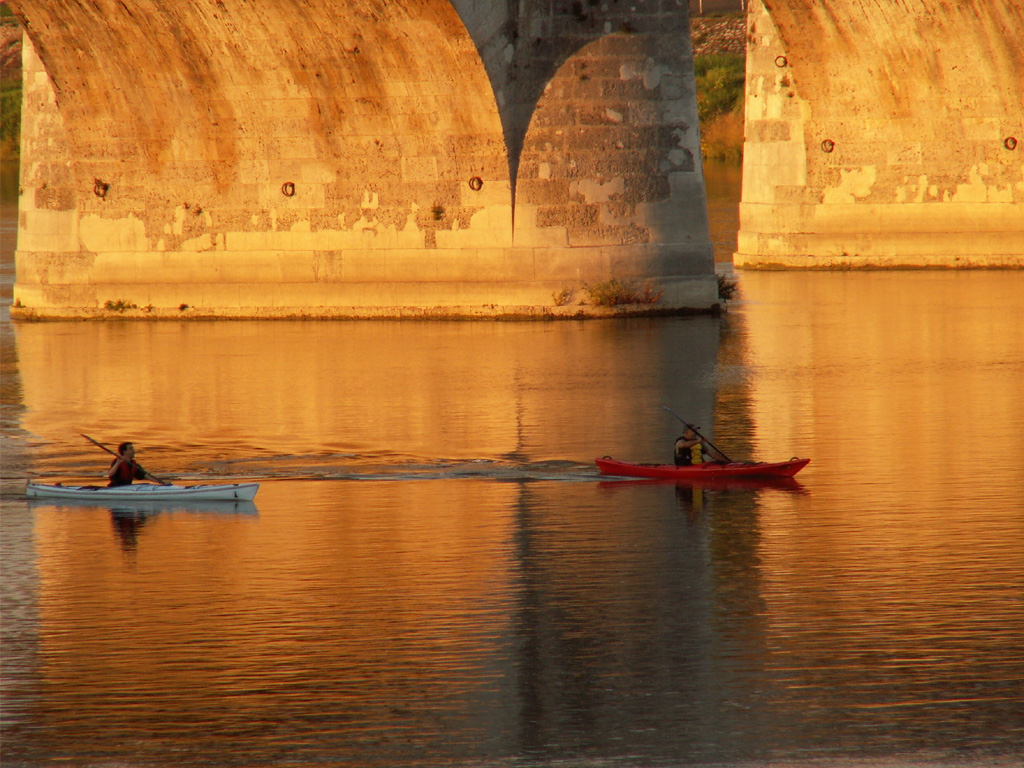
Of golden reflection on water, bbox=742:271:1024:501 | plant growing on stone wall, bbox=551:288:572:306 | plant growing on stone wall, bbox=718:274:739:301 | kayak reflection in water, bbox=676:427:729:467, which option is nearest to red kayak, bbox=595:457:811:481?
kayak reflection in water, bbox=676:427:729:467

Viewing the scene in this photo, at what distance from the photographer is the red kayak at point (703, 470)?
15633 mm

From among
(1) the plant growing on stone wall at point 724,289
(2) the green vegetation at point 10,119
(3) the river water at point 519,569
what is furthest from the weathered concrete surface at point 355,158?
(2) the green vegetation at point 10,119

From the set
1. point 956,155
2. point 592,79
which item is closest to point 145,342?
point 592,79

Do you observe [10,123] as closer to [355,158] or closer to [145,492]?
[355,158]

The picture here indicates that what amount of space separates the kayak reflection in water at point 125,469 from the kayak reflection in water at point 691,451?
16.4 feet

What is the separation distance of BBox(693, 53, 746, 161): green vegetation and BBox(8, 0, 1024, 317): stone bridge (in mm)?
43231

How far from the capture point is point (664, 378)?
22.0m

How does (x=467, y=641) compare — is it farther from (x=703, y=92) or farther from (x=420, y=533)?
(x=703, y=92)

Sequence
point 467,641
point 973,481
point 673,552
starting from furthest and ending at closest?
1. point 973,481
2. point 673,552
3. point 467,641

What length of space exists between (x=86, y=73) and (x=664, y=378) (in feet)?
41.0

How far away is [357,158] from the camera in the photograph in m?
27.9

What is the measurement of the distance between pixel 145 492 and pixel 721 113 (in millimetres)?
58791

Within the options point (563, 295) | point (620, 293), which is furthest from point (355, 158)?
point (620, 293)

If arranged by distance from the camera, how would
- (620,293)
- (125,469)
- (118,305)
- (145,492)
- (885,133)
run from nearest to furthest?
1. (145,492)
2. (125,469)
3. (620,293)
4. (118,305)
5. (885,133)
